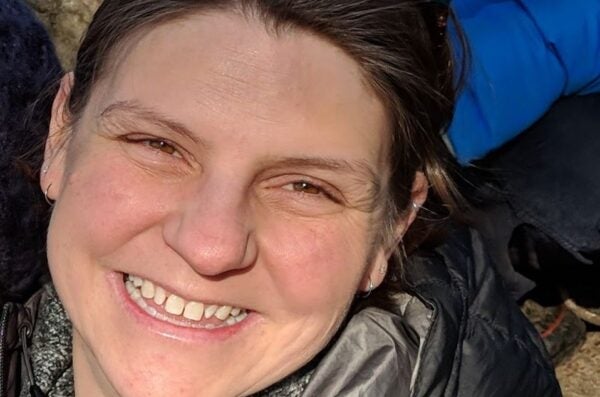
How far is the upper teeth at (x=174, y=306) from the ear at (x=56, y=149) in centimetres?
23

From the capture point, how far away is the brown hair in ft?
4.82

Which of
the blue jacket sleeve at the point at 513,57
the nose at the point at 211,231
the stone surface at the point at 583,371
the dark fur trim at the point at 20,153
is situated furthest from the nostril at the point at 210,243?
the stone surface at the point at 583,371

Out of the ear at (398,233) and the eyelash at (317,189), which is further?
the ear at (398,233)

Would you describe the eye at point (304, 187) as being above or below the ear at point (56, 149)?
above

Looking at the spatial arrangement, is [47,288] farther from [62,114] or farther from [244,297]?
[244,297]

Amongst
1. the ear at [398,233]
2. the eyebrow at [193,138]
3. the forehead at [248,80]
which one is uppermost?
the forehead at [248,80]

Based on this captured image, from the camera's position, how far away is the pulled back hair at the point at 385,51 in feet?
4.81

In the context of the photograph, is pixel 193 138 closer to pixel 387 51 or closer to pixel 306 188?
pixel 306 188

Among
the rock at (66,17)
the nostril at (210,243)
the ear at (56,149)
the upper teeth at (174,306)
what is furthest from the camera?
the rock at (66,17)

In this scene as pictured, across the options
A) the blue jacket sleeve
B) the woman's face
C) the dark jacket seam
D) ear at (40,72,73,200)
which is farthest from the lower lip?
the blue jacket sleeve

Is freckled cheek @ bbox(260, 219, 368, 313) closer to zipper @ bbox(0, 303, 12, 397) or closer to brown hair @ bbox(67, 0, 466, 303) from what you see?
brown hair @ bbox(67, 0, 466, 303)

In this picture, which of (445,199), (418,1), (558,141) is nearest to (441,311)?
(445,199)

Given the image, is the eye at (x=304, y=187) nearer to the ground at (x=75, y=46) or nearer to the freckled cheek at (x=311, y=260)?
the freckled cheek at (x=311, y=260)

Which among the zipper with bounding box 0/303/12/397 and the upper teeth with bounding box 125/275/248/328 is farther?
the zipper with bounding box 0/303/12/397
